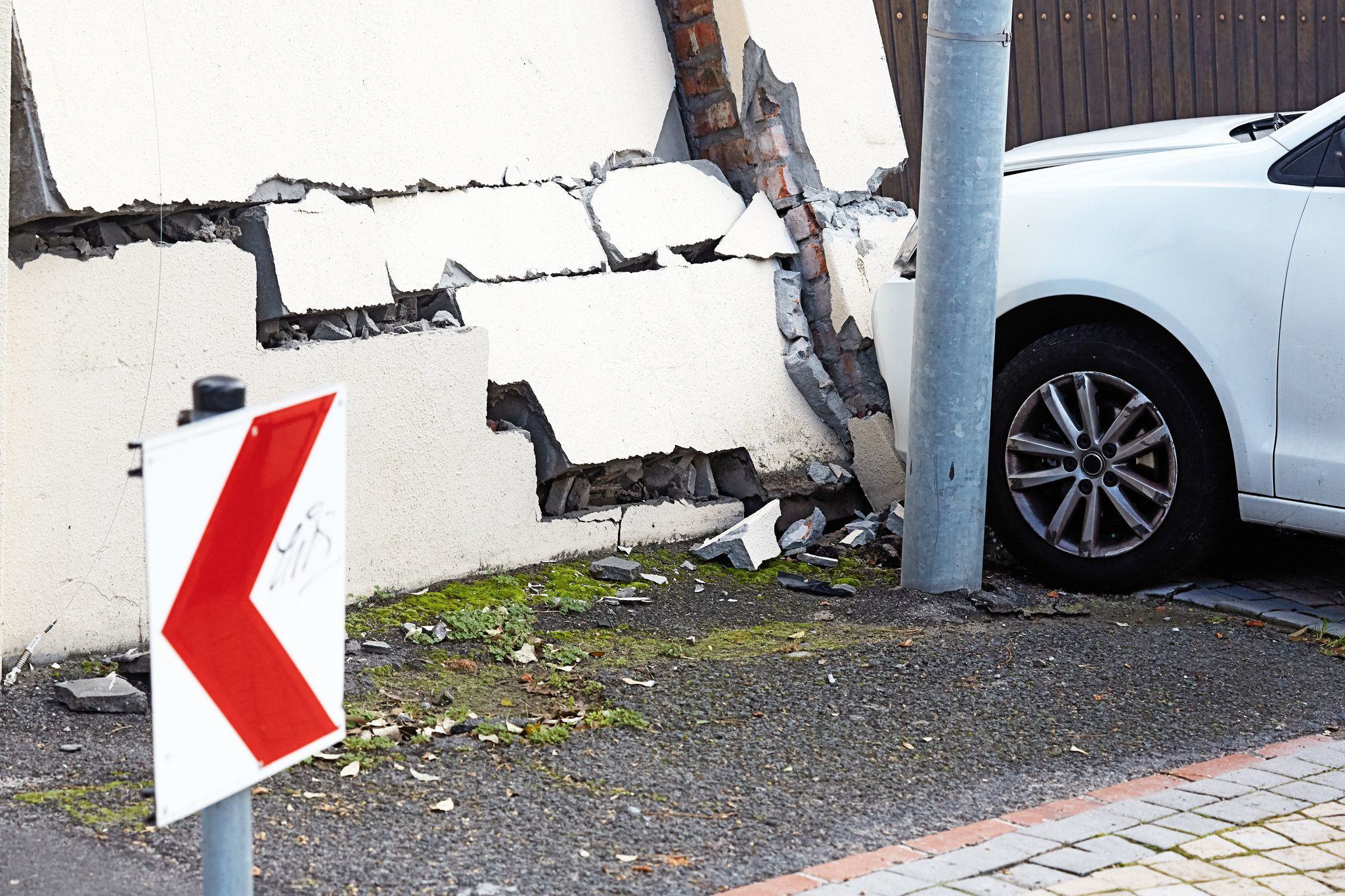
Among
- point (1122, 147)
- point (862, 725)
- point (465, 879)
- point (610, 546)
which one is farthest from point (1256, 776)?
point (1122, 147)

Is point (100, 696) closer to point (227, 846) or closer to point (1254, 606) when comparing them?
point (227, 846)

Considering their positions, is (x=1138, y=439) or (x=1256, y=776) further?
(x=1138, y=439)

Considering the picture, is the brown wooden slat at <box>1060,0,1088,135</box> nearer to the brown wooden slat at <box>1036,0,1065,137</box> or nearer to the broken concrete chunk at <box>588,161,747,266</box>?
the brown wooden slat at <box>1036,0,1065,137</box>

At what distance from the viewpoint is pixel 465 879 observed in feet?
9.61

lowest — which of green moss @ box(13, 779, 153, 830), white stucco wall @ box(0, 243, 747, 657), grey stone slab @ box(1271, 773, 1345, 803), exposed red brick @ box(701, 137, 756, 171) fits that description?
grey stone slab @ box(1271, 773, 1345, 803)

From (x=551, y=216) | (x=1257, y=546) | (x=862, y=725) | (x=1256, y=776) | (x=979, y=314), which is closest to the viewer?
(x=1256, y=776)

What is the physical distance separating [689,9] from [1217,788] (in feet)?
12.0

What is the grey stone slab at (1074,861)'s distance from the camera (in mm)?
3057

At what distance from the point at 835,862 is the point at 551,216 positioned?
9.46 ft

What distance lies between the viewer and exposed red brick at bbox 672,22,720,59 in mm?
5848

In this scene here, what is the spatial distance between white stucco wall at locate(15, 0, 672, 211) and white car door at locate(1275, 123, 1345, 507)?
7.99 feet

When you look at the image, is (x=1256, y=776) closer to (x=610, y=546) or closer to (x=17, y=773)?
(x=610, y=546)

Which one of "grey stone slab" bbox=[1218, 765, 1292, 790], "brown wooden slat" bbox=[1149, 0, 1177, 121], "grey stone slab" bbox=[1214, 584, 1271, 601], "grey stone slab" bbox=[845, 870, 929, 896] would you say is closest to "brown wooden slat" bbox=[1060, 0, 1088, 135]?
"brown wooden slat" bbox=[1149, 0, 1177, 121]

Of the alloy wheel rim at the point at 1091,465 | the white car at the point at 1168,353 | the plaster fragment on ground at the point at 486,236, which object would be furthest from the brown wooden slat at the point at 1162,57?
the plaster fragment on ground at the point at 486,236
